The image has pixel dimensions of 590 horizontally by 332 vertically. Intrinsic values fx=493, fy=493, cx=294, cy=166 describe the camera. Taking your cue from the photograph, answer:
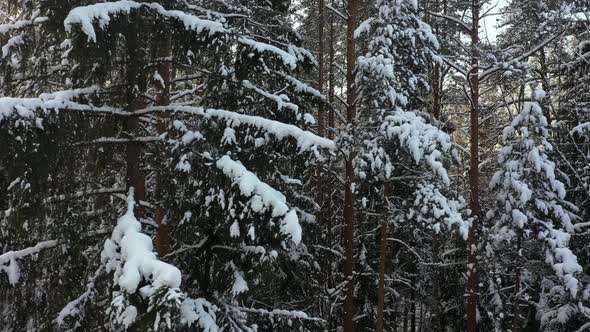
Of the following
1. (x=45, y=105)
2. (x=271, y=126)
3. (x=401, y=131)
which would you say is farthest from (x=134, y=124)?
(x=401, y=131)

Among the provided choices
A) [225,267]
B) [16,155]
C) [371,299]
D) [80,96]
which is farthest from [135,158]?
[371,299]

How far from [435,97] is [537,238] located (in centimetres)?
652

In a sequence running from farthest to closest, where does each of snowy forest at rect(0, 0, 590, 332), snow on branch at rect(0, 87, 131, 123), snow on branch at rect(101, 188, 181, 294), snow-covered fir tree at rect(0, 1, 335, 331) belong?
1. snowy forest at rect(0, 0, 590, 332)
2. snow-covered fir tree at rect(0, 1, 335, 331)
3. snow on branch at rect(0, 87, 131, 123)
4. snow on branch at rect(101, 188, 181, 294)

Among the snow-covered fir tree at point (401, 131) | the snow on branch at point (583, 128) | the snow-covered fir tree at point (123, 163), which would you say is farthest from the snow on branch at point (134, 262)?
the snow on branch at point (583, 128)

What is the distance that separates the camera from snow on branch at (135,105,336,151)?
4.88m

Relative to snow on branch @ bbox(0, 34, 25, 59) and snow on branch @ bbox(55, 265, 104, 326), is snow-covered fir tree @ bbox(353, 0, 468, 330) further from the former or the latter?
snow on branch @ bbox(0, 34, 25, 59)

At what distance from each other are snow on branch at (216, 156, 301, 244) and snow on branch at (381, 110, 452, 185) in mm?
4890

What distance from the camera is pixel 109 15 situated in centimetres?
459

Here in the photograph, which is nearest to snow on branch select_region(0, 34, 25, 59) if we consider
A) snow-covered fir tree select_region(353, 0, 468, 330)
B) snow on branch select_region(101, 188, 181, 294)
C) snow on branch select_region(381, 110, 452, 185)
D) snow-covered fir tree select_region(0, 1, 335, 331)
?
snow-covered fir tree select_region(0, 1, 335, 331)

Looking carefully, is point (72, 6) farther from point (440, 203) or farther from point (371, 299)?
point (371, 299)

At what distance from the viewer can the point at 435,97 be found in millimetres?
16250

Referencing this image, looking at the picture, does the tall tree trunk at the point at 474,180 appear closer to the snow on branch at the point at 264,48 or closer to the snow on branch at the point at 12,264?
the snow on branch at the point at 264,48

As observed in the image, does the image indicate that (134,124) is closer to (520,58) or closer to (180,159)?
(180,159)

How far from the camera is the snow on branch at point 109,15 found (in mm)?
4000
